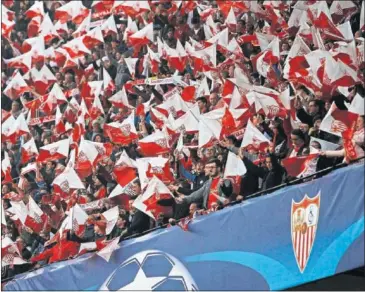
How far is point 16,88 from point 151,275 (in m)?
6.45

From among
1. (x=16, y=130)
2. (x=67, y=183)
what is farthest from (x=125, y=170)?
(x=16, y=130)

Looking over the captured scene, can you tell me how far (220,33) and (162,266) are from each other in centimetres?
390

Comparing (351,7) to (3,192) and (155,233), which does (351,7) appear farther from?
(3,192)

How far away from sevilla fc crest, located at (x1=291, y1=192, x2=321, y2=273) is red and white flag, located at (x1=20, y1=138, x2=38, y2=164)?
5988mm

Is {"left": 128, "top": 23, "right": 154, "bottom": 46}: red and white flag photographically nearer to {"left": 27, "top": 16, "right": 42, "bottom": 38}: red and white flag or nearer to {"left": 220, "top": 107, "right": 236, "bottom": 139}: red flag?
{"left": 27, "top": 16, "right": 42, "bottom": 38}: red and white flag

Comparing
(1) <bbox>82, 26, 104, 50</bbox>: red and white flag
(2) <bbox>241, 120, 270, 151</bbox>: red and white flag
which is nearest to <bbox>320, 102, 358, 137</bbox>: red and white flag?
(2) <bbox>241, 120, 270, 151</bbox>: red and white flag

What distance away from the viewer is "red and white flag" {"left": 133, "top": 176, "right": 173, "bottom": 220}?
1241cm

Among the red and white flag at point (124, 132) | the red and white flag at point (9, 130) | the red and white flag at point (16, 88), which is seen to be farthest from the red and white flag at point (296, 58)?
the red and white flag at point (16, 88)

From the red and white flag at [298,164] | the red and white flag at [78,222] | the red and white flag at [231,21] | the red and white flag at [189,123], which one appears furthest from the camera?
the red and white flag at [231,21]

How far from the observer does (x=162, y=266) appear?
12.1 metres

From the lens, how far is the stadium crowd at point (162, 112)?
1130 centimetres

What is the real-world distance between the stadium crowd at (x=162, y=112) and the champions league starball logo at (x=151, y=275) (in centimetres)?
43

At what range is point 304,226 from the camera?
10.5 meters

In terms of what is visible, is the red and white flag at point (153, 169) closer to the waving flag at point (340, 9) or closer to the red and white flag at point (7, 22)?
the waving flag at point (340, 9)
